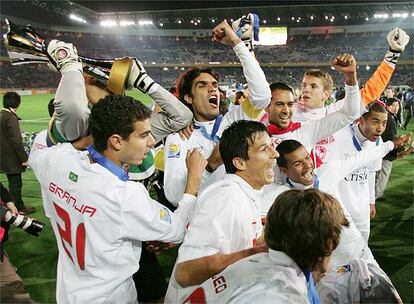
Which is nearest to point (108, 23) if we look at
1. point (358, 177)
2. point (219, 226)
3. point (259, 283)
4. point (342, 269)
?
point (358, 177)

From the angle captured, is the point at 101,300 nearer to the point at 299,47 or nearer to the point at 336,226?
the point at 336,226

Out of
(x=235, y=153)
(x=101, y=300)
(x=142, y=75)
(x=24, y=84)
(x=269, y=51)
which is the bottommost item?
(x=101, y=300)

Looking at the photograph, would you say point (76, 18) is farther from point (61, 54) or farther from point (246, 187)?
point (246, 187)

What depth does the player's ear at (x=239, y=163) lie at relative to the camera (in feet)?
6.19

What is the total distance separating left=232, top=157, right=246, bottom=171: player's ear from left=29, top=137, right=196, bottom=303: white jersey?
285 mm

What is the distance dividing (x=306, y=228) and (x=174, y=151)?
1.24 meters

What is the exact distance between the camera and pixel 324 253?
1326 millimetres

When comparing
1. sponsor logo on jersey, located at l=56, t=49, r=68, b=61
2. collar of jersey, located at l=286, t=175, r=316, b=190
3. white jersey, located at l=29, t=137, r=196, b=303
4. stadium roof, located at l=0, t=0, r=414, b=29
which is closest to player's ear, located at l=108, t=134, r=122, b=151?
white jersey, located at l=29, t=137, r=196, b=303

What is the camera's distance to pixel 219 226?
1.51 metres

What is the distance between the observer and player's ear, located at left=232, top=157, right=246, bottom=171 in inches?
74.3

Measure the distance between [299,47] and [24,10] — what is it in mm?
29676

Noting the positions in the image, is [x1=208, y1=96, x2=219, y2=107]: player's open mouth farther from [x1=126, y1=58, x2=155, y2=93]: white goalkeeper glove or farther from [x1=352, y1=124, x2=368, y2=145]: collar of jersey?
[x1=352, y1=124, x2=368, y2=145]: collar of jersey

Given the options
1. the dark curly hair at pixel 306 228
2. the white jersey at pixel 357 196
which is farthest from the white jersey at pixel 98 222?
the white jersey at pixel 357 196

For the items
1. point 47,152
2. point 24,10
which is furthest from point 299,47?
point 47,152
